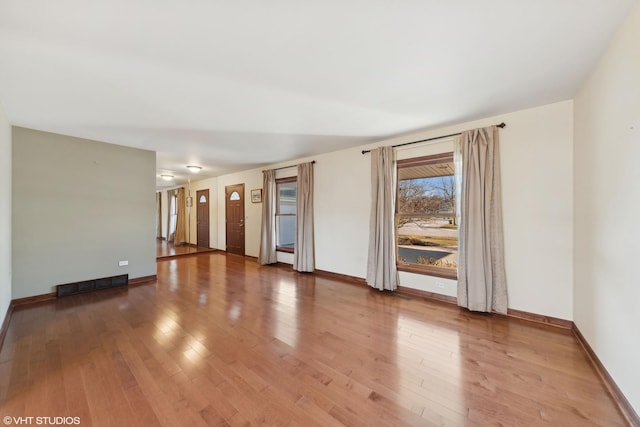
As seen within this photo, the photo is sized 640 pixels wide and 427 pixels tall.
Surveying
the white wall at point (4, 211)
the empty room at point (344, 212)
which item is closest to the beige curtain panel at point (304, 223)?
the empty room at point (344, 212)

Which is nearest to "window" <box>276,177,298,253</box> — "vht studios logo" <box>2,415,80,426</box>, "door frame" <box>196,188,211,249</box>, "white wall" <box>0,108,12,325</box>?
"door frame" <box>196,188,211,249</box>

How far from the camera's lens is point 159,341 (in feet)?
7.75

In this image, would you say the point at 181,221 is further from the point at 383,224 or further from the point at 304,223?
the point at 383,224

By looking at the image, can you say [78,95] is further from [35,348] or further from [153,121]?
[35,348]

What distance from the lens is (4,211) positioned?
280 centimetres

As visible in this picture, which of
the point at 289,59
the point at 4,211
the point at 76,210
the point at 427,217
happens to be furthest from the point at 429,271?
the point at 76,210

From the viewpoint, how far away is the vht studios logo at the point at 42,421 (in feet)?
4.75

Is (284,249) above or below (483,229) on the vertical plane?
below

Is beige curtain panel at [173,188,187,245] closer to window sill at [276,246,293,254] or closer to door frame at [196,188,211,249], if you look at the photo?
door frame at [196,188,211,249]

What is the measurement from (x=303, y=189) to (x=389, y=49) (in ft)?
11.6

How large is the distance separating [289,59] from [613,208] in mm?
2617

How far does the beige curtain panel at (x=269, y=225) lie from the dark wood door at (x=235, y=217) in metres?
1.28

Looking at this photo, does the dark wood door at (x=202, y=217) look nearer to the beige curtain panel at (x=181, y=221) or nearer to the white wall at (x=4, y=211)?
the beige curtain panel at (x=181, y=221)

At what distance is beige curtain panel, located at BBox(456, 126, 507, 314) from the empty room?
0.02 meters
